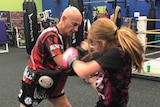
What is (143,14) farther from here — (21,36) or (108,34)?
(108,34)

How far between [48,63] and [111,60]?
68 centimetres

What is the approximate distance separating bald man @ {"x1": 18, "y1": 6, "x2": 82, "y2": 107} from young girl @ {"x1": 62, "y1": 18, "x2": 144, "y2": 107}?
37 cm

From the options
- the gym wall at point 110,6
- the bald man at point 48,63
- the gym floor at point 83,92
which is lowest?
the gym floor at point 83,92

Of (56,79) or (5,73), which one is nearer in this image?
(56,79)

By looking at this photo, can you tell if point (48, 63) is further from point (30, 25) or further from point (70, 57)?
point (30, 25)

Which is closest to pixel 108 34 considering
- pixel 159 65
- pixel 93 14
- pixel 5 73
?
pixel 159 65

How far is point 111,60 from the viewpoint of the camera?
112cm

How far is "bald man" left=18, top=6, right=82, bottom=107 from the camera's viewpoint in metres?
1.55

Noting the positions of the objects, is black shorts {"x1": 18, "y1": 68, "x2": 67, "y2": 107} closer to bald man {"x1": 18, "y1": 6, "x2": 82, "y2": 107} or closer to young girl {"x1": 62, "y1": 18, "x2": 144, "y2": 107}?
bald man {"x1": 18, "y1": 6, "x2": 82, "y2": 107}

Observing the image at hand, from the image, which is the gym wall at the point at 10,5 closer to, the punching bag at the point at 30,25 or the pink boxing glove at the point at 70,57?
the punching bag at the point at 30,25

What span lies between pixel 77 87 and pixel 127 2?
5.02 meters

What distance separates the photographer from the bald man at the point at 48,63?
1.55 metres

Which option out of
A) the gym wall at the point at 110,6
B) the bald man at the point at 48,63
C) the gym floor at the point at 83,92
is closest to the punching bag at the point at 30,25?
the gym floor at the point at 83,92

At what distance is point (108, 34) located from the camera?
1.18 metres
